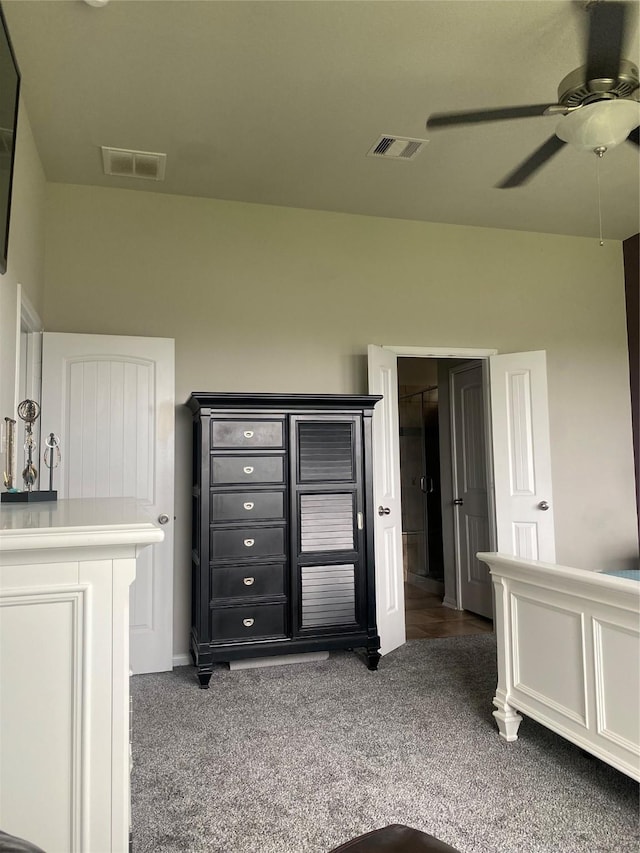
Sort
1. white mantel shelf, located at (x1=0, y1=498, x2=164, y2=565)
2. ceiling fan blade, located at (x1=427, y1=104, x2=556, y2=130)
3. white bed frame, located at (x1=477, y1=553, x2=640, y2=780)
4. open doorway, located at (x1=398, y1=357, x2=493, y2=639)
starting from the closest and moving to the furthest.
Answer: white mantel shelf, located at (x1=0, y1=498, x2=164, y2=565) < white bed frame, located at (x1=477, y1=553, x2=640, y2=780) < ceiling fan blade, located at (x1=427, y1=104, x2=556, y2=130) < open doorway, located at (x1=398, y1=357, x2=493, y2=639)

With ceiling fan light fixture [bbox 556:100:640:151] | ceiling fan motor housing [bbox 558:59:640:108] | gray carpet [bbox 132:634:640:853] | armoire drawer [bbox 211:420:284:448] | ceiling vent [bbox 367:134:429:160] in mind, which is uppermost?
ceiling vent [bbox 367:134:429:160]

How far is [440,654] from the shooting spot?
394 centimetres

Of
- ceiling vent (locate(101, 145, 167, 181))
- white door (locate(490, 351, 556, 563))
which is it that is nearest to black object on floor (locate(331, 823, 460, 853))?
white door (locate(490, 351, 556, 563))

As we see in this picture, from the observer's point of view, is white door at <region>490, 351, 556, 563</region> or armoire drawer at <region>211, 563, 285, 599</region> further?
white door at <region>490, 351, 556, 563</region>

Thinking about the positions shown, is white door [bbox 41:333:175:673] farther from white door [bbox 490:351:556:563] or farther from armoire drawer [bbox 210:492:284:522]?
white door [bbox 490:351:556:563]

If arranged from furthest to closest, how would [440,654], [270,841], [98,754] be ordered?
1. [440,654]
2. [270,841]
3. [98,754]

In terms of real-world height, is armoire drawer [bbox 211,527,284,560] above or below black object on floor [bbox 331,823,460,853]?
above

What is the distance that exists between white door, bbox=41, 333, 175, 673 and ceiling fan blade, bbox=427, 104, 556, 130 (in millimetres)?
2229

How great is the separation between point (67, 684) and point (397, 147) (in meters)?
3.34

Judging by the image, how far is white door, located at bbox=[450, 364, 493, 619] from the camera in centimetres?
508

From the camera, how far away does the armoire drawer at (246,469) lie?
3.59 m

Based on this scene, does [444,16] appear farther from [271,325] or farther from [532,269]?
[532,269]

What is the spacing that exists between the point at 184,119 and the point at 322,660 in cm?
338

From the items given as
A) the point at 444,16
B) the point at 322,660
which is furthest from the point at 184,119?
the point at 322,660
